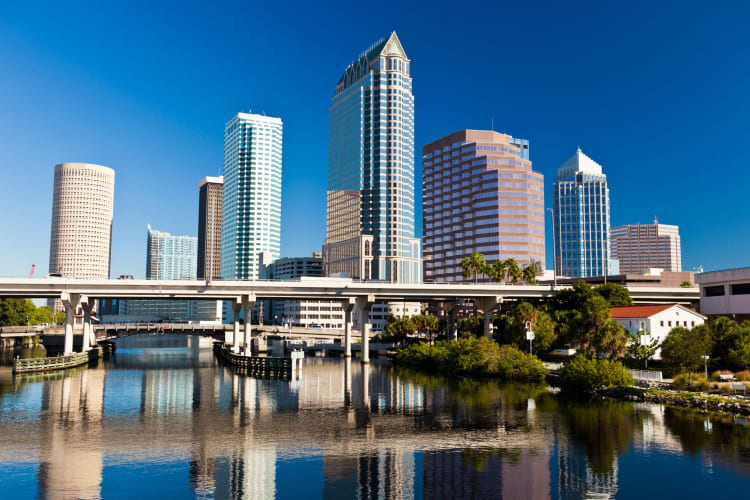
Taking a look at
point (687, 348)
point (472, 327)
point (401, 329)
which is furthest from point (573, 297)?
point (401, 329)

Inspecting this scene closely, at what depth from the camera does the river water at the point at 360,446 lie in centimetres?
4228

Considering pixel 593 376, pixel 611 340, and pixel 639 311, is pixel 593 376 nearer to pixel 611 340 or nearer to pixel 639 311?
pixel 611 340

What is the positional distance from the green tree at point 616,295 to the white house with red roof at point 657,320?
67.5ft

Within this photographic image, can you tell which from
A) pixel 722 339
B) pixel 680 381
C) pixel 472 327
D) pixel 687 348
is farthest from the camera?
pixel 472 327

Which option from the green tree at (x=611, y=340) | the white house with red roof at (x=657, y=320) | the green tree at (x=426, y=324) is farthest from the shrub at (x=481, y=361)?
the green tree at (x=426, y=324)

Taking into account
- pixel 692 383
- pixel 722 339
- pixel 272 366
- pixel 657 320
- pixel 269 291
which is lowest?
pixel 272 366

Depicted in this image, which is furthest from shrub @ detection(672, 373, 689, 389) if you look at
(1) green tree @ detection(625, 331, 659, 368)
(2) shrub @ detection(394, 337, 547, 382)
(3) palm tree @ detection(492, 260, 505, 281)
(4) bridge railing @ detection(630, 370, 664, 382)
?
(3) palm tree @ detection(492, 260, 505, 281)

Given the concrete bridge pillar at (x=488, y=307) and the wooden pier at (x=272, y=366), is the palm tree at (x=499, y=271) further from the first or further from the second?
the wooden pier at (x=272, y=366)

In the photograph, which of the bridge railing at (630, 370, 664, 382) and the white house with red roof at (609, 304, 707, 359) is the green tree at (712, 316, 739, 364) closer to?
the bridge railing at (630, 370, 664, 382)

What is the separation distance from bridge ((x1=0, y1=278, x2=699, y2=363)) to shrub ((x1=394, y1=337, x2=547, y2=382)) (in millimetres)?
16157

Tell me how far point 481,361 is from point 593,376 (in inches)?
A: 1059

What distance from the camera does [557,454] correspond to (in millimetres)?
51094

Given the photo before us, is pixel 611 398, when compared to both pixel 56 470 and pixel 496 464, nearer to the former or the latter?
pixel 496 464

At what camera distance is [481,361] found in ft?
356
